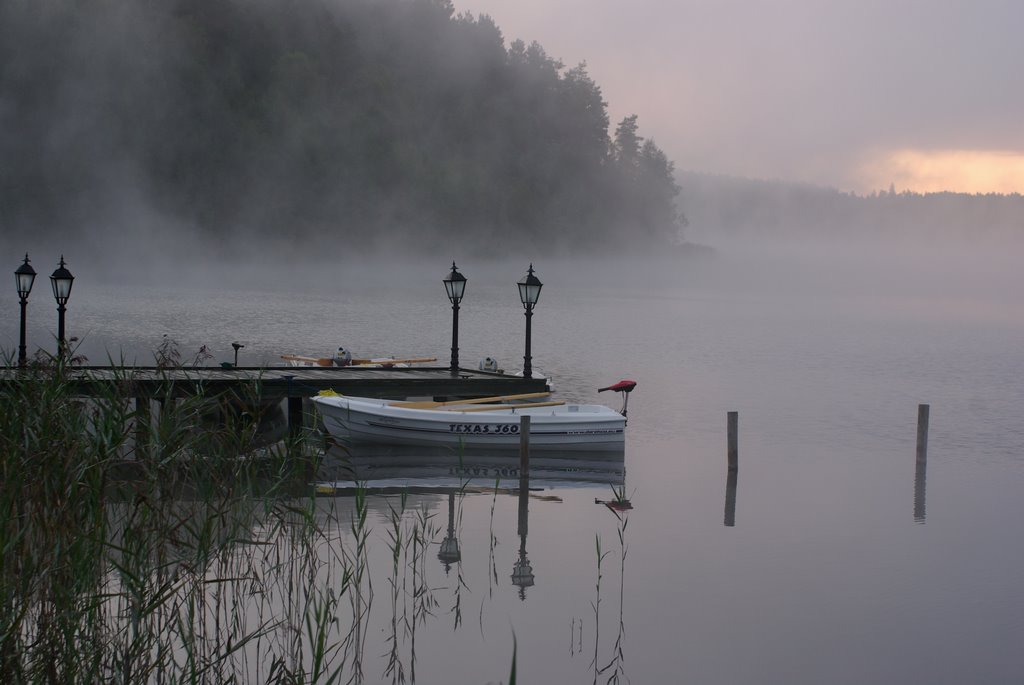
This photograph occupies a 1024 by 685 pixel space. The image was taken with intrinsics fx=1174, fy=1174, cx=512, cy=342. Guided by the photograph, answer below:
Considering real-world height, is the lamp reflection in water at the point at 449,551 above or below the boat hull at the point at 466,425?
below

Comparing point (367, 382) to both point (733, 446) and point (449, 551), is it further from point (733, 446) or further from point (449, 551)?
→ point (449, 551)

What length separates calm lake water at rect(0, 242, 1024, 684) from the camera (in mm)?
10164

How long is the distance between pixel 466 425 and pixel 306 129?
245 ft

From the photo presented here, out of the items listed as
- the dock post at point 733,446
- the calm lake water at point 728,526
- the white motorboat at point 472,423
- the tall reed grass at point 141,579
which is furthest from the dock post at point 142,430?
the dock post at point 733,446

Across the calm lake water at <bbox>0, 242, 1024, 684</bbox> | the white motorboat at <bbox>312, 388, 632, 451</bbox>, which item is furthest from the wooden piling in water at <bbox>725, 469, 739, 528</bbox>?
the white motorboat at <bbox>312, 388, 632, 451</bbox>

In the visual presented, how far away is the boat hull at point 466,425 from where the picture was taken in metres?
19.2

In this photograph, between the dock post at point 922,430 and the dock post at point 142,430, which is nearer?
the dock post at point 142,430

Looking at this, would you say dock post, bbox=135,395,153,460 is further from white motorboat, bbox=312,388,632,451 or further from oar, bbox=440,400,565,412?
oar, bbox=440,400,565,412

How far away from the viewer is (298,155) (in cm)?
9038

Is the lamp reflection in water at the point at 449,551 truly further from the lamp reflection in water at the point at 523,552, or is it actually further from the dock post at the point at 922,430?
the dock post at the point at 922,430

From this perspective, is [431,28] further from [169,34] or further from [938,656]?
[938,656]

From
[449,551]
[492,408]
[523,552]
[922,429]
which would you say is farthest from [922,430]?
[449,551]

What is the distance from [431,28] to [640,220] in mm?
31775

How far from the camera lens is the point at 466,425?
19.2 meters
